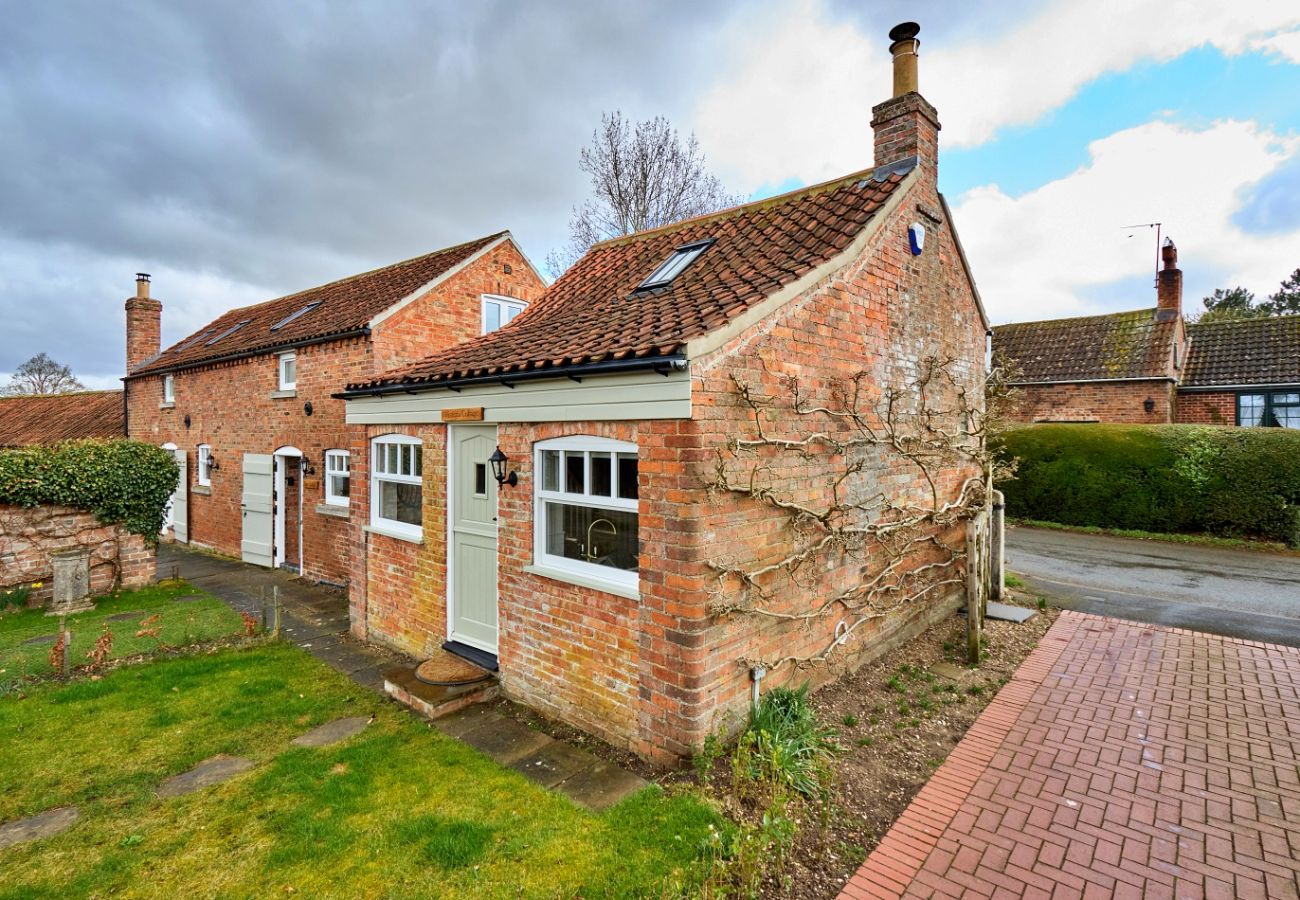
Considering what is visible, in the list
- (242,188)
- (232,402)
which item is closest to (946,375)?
(232,402)

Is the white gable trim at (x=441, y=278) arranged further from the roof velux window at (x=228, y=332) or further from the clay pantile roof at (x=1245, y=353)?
the clay pantile roof at (x=1245, y=353)

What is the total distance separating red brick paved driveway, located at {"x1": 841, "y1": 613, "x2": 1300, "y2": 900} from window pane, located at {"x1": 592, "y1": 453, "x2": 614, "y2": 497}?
10.8 ft

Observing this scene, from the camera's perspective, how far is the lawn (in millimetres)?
3574

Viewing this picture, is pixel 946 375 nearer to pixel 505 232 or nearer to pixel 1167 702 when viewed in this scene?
pixel 1167 702

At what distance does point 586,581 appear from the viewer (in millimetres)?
5254

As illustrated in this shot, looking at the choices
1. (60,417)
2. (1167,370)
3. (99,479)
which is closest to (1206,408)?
(1167,370)

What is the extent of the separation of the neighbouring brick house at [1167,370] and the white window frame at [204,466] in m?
24.4

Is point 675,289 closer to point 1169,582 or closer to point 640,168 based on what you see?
point 1169,582

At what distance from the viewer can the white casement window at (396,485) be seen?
25.0ft

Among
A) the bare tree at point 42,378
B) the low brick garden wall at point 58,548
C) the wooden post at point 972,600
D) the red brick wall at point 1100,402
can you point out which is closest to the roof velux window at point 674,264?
the wooden post at point 972,600

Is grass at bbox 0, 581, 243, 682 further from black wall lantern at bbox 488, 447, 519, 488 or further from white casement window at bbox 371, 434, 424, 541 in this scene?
black wall lantern at bbox 488, 447, 519, 488

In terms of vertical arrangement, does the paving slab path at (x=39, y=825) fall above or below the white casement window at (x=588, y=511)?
below

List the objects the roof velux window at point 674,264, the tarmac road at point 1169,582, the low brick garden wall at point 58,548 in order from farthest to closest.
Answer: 1. the low brick garden wall at point 58,548
2. the tarmac road at point 1169,582
3. the roof velux window at point 674,264

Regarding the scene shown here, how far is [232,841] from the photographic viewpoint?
3.98m
